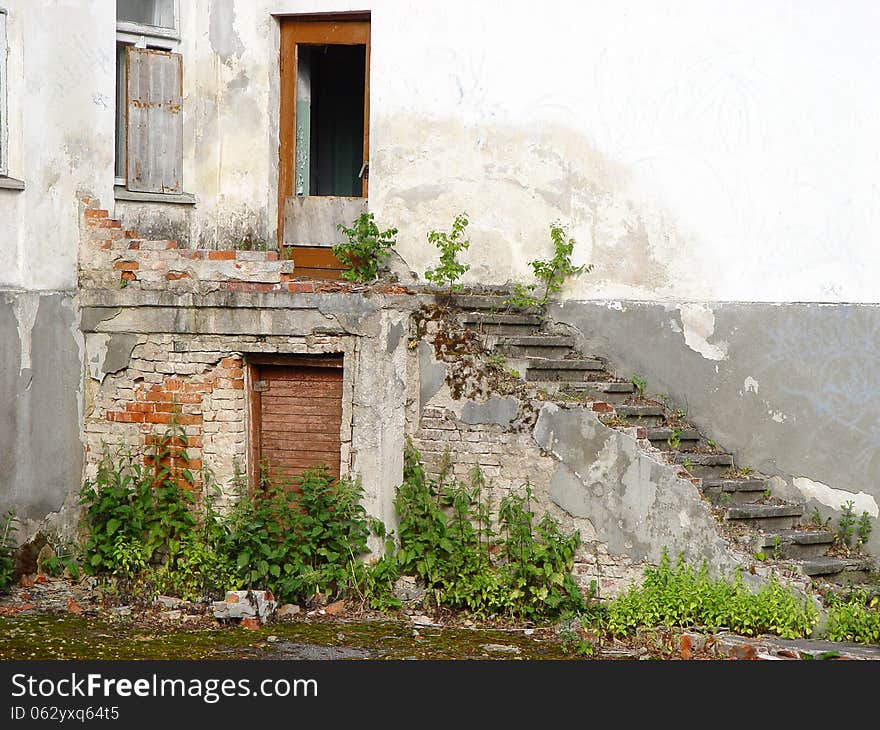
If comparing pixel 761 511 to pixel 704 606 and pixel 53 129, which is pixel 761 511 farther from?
pixel 53 129

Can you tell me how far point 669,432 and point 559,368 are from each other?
1.02 metres

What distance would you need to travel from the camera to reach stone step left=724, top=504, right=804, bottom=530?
32.2 feet

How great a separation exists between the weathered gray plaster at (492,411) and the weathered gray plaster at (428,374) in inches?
11.8

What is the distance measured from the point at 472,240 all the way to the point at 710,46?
258 centimetres

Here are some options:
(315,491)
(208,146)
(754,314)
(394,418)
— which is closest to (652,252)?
(754,314)

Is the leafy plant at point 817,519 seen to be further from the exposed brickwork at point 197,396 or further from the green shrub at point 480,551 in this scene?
the exposed brickwork at point 197,396

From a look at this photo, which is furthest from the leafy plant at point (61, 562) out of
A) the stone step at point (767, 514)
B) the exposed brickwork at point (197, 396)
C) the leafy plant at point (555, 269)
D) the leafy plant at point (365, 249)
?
the stone step at point (767, 514)

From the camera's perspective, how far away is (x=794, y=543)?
9883 mm

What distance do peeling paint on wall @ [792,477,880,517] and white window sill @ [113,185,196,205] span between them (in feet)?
19.3

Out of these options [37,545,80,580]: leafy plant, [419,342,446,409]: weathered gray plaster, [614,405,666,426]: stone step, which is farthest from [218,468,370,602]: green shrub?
[614,405,666,426]: stone step

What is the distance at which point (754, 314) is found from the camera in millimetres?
10531

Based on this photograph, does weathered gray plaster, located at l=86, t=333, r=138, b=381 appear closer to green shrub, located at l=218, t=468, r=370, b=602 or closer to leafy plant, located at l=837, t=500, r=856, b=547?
green shrub, located at l=218, t=468, r=370, b=602

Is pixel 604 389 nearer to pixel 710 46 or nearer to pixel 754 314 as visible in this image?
pixel 754 314

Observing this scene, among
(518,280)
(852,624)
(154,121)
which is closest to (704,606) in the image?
(852,624)
